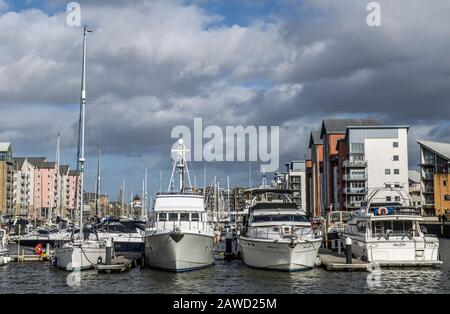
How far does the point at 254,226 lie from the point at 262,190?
10262 millimetres

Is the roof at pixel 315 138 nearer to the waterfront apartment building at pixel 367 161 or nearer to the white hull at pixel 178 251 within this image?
the waterfront apartment building at pixel 367 161

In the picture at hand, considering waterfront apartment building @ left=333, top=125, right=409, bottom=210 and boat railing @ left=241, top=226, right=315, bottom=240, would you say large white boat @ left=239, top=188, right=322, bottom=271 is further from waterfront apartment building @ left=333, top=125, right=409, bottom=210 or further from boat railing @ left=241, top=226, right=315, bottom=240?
waterfront apartment building @ left=333, top=125, right=409, bottom=210

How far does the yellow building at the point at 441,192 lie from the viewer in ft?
407

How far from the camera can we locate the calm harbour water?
32844mm

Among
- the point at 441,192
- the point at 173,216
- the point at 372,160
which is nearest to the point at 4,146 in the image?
the point at 372,160

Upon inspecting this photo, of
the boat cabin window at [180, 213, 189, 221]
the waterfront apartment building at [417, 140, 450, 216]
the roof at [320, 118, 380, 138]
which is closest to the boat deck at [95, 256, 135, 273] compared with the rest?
the boat cabin window at [180, 213, 189, 221]

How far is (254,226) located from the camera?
42781 mm

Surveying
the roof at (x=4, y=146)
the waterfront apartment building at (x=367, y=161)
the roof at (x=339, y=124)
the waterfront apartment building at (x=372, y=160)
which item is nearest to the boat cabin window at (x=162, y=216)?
the waterfront apartment building at (x=367, y=161)

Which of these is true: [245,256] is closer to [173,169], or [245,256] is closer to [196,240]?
[196,240]

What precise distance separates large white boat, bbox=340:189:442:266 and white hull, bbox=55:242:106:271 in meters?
18.5

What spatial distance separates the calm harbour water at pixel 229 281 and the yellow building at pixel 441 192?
283 ft

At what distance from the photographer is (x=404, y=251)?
41.2 metres

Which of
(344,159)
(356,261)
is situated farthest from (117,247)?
(344,159)

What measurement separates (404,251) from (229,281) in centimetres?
1286
